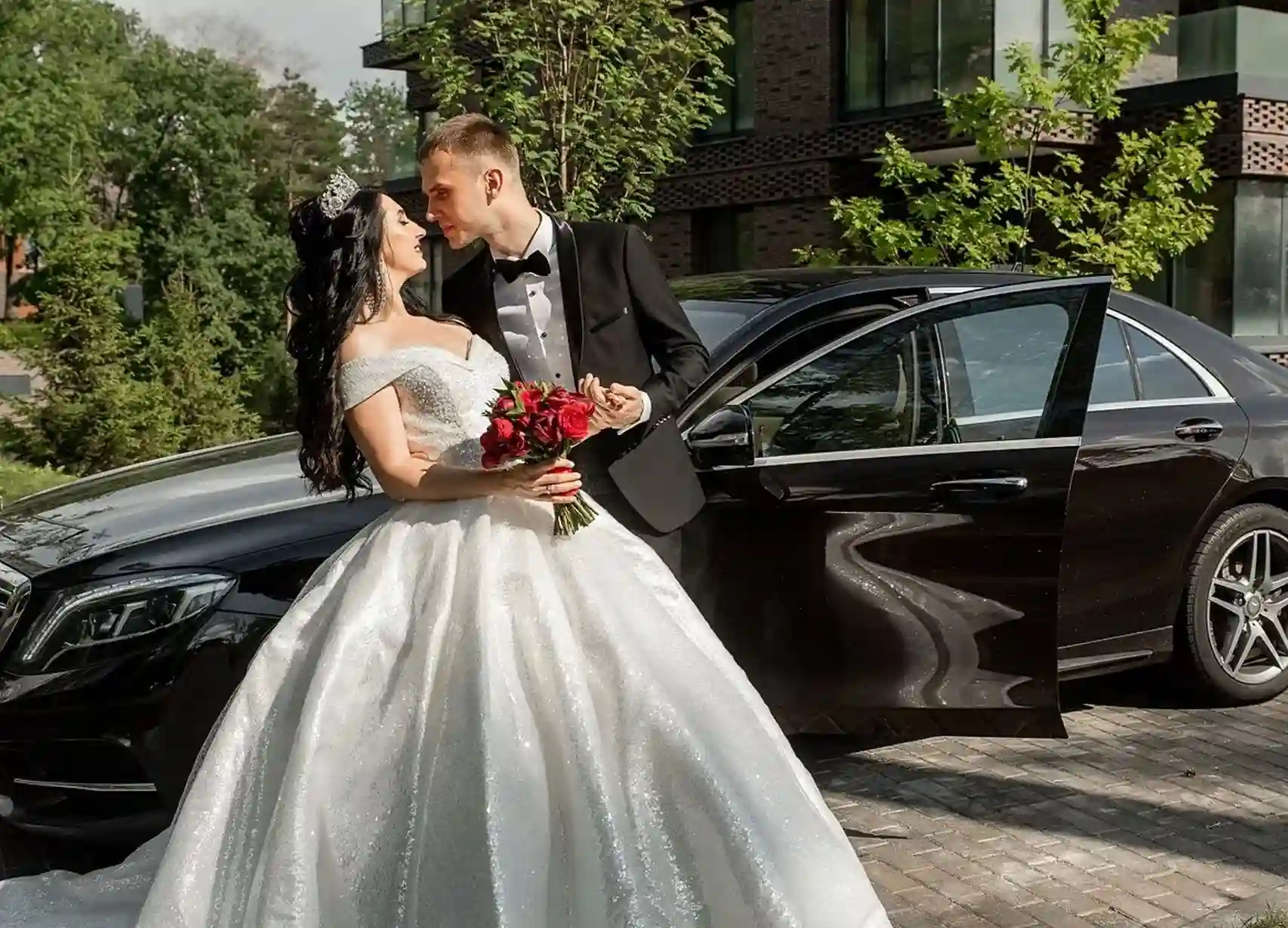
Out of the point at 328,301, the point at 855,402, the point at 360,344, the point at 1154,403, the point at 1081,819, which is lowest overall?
the point at 1081,819

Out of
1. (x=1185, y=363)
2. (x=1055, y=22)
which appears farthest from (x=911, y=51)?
(x=1185, y=363)

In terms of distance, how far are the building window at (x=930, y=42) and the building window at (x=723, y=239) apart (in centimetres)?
287

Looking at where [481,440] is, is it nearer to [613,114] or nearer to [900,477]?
[900,477]

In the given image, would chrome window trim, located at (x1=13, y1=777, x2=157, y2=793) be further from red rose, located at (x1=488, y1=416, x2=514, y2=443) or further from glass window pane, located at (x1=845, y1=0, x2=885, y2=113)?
glass window pane, located at (x1=845, y1=0, x2=885, y2=113)

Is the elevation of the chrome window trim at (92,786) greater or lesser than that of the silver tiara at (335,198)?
lesser

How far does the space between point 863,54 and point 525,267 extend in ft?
65.6

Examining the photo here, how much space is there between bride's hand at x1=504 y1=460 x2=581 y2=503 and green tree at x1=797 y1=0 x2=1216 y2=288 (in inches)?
313

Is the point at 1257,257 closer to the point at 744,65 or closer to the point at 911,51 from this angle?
the point at 911,51

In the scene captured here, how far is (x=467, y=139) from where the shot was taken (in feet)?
12.2

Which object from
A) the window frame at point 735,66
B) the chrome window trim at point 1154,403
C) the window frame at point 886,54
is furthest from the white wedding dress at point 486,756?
the window frame at point 735,66

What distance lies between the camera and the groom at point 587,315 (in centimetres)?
389

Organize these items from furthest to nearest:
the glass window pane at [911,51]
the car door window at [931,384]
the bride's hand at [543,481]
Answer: the glass window pane at [911,51] < the car door window at [931,384] < the bride's hand at [543,481]

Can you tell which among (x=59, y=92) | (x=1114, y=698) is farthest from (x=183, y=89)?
(x=1114, y=698)

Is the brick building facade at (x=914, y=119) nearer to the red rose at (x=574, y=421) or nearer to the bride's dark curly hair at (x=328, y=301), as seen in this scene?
the bride's dark curly hair at (x=328, y=301)
